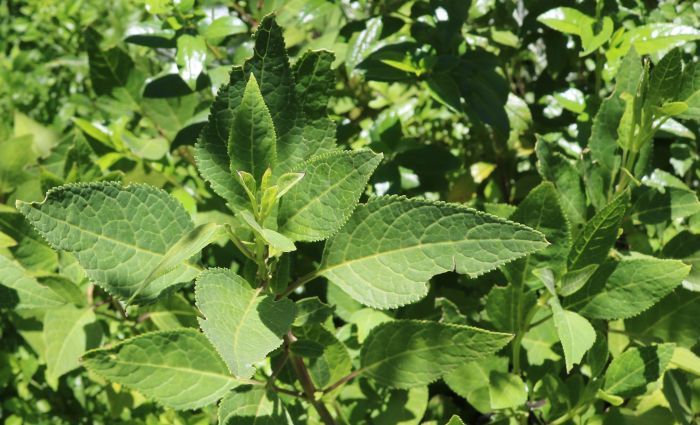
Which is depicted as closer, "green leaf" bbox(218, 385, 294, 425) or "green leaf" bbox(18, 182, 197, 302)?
"green leaf" bbox(18, 182, 197, 302)

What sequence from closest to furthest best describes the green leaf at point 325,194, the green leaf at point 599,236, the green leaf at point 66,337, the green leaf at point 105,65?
1. the green leaf at point 325,194
2. the green leaf at point 599,236
3. the green leaf at point 66,337
4. the green leaf at point 105,65

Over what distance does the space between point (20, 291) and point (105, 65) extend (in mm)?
748

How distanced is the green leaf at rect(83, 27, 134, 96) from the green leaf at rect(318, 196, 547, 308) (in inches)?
44.3

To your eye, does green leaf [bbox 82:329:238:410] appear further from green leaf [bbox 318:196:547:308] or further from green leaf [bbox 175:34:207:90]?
green leaf [bbox 175:34:207:90]

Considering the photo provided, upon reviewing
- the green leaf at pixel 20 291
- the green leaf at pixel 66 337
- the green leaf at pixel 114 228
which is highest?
the green leaf at pixel 114 228

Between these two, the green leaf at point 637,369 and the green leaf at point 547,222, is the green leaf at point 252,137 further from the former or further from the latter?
the green leaf at point 637,369

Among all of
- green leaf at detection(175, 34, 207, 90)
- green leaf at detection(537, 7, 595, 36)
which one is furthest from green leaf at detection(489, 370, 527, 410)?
green leaf at detection(175, 34, 207, 90)

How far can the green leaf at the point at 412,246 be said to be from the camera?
0.97 m

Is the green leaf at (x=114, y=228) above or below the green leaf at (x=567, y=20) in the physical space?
below

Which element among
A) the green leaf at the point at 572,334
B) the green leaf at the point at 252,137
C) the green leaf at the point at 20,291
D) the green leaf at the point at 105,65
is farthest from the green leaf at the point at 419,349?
the green leaf at the point at 105,65

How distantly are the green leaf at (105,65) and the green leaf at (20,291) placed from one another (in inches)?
26.4

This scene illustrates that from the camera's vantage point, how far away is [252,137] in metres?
1.05

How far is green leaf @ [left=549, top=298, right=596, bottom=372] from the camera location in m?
1.11

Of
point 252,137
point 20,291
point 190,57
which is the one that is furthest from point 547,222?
point 20,291
